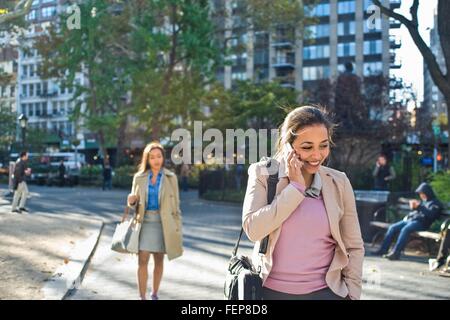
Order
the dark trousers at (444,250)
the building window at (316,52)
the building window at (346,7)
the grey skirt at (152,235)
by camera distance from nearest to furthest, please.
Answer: the grey skirt at (152,235) < the dark trousers at (444,250) < the building window at (346,7) < the building window at (316,52)

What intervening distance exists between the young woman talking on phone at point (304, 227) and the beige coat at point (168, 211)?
3724 millimetres

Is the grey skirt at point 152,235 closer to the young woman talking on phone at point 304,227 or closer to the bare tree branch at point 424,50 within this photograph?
the young woman talking on phone at point 304,227

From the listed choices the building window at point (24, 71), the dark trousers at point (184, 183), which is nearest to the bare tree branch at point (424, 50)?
the dark trousers at point (184, 183)

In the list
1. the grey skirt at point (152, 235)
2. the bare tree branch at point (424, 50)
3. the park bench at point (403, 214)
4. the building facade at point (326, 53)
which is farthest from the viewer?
the building facade at point (326, 53)

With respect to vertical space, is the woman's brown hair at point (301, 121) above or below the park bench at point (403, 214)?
above

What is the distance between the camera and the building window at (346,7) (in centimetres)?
6338

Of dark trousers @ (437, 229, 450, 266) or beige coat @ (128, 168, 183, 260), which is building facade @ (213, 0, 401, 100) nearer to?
dark trousers @ (437, 229, 450, 266)

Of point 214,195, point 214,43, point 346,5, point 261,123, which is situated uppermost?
point 346,5

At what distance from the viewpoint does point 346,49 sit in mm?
64938

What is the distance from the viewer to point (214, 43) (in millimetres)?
28875

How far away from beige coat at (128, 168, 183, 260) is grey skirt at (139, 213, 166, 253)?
6 cm

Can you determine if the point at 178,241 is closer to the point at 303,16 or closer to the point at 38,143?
the point at 303,16
